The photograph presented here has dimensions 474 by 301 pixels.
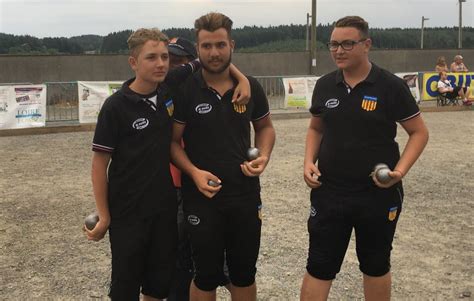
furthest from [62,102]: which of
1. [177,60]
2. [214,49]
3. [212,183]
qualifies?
[212,183]

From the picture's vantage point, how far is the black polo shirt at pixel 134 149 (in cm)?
269

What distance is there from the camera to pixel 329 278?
314 cm

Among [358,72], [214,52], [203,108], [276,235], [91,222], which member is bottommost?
[276,235]

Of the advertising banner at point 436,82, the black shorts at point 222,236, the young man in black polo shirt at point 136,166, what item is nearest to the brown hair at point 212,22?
the young man in black polo shirt at point 136,166

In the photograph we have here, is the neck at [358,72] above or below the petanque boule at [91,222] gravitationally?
above

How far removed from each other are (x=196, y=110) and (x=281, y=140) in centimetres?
829

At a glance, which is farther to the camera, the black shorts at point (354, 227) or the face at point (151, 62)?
the black shorts at point (354, 227)

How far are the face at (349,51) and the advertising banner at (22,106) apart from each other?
11.5 meters

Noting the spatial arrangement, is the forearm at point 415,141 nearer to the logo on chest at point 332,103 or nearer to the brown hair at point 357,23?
the logo on chest at point 332,103

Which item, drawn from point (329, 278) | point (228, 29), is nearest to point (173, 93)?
point (228, 29)

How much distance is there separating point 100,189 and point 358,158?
159 centimetres

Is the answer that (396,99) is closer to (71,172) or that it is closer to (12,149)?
(71,172)

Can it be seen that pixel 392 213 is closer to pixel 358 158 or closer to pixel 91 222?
pixel 358 158

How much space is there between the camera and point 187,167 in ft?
9.37
